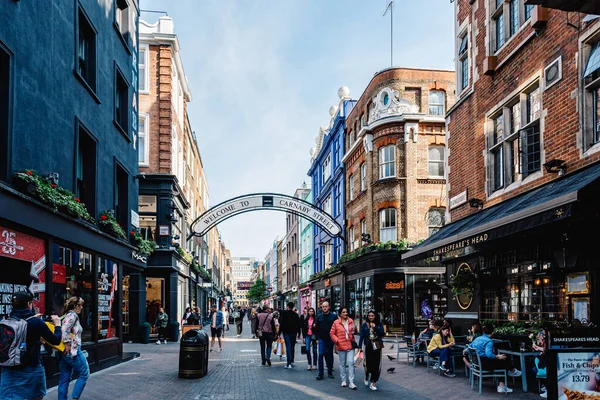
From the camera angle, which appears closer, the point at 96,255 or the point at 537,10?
the point at 537,10

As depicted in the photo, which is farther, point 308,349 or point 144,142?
point 144,142

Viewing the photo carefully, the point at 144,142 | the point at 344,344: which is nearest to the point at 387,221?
the point at 144,142

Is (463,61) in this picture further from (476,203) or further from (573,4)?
(573,4)

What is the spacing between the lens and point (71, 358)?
9.71 m

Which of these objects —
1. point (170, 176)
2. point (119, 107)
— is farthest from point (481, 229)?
point (170, 176)

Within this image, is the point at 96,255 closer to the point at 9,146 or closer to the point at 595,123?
the point at 9,146

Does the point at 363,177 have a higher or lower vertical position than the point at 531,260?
higher

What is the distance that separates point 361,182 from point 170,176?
1122 cm

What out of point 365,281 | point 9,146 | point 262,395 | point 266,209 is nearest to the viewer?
point 9,146

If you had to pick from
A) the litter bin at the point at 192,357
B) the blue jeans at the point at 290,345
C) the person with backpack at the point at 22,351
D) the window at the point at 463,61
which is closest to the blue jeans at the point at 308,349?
the blue jeans at the point at 290,345

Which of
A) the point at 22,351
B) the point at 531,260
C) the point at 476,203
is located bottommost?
the point at 22,351

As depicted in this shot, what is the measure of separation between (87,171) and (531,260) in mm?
11177

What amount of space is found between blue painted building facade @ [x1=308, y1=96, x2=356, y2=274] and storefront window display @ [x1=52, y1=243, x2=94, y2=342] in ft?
75.5

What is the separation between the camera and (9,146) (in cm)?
1073
